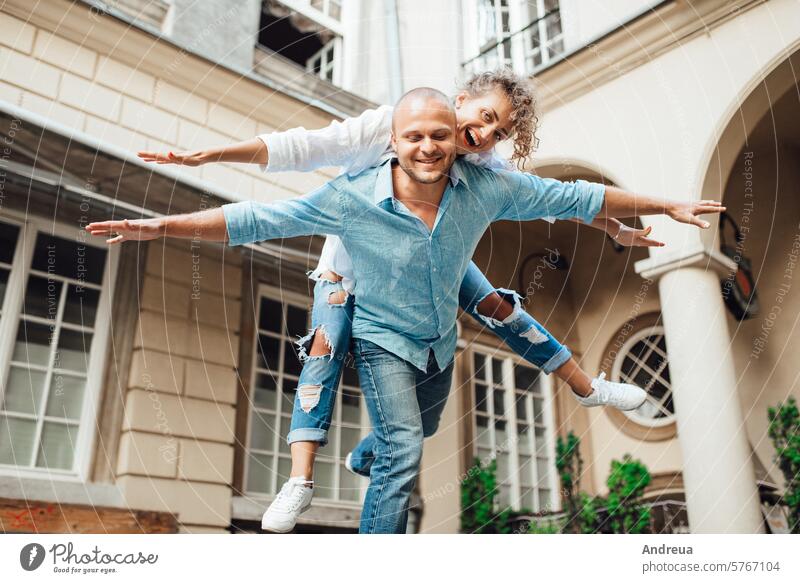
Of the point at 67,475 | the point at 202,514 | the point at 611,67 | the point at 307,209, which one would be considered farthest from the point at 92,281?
the point at 611,67

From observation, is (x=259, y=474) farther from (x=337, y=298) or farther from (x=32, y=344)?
(x=337, y=298)

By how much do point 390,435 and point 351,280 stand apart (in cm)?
32

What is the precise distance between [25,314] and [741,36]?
3.13 metres

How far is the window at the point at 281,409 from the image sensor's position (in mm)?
3262

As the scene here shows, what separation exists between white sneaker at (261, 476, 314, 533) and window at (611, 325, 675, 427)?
3627 mm

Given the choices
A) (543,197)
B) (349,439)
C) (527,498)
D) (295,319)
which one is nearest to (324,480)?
(349,439)

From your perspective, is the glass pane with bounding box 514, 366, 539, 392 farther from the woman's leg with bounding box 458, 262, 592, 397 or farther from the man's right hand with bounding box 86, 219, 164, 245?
the man's right hand with bounding box 86, 219, 164, 245

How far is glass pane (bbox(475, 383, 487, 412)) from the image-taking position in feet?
14.8

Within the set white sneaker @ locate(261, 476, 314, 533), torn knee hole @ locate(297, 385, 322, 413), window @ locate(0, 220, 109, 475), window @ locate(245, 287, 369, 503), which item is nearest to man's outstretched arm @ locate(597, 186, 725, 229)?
torn knee hole @ locate(297, 385, 322, 413)

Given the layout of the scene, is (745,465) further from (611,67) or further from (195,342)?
(195,342)

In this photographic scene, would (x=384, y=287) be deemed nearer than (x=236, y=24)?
Yes

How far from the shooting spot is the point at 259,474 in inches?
140

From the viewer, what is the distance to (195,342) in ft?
10.7

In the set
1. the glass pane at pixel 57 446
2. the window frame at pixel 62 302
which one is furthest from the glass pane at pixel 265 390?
the glass pane at pixel 57 446
